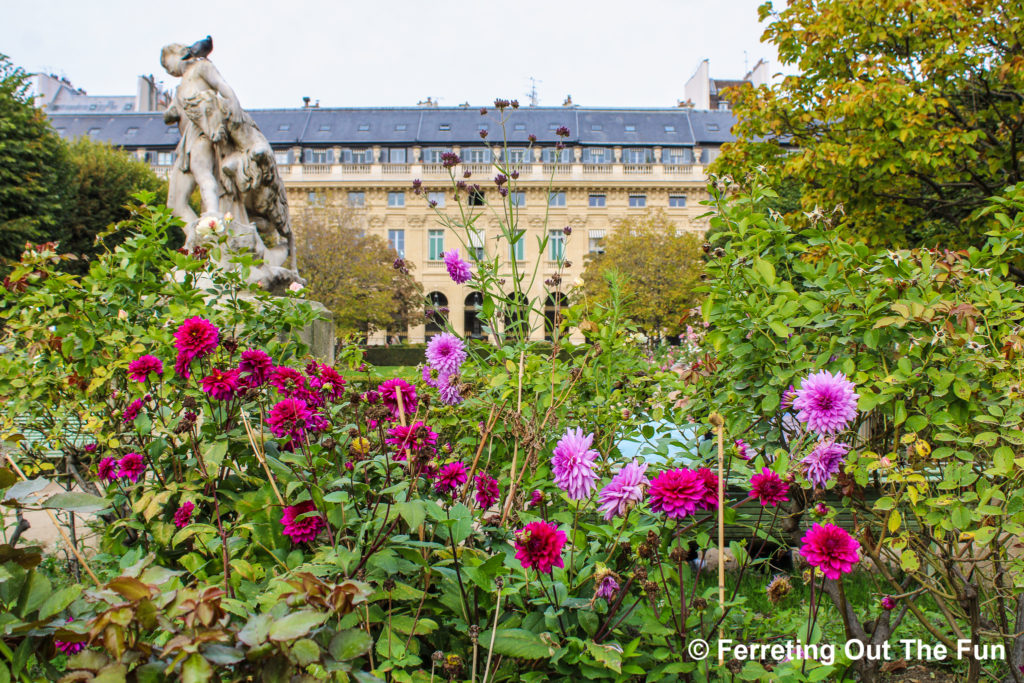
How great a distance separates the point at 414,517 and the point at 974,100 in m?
8.11

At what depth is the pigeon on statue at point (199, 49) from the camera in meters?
5.57

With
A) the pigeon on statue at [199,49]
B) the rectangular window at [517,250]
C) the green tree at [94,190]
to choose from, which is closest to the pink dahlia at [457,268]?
the rectangular window at [517,250]

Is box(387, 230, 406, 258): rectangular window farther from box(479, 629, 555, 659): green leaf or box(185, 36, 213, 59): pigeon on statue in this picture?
box(479, 629, 555, 659): green leaf

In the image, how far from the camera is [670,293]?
89.7ft

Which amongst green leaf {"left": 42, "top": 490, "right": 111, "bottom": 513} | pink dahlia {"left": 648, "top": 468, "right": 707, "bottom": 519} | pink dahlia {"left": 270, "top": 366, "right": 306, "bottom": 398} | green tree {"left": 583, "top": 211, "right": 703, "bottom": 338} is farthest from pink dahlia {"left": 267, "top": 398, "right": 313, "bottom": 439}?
green tree {"left": 583, "top": 211, "right": 703, "bottom": 338}

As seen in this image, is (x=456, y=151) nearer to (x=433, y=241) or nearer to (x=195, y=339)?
(x=433, y=241)

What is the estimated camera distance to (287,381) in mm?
1764

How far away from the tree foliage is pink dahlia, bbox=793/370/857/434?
26.4 metres

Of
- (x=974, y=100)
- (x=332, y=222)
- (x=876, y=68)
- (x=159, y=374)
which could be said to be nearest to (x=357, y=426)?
(x=159, y=374)

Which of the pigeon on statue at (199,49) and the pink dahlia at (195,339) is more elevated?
the pigeon on statue at (199,49)

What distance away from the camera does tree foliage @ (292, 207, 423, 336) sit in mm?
28297

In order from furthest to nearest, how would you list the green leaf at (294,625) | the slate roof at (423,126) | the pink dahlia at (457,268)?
1. the slate roof at (423,126)
2. the pink dahlia at (457,268)
3. the green leaf at (294,625)

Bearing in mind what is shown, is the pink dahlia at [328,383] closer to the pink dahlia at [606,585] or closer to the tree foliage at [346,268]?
the pink dahlia at [606,585]

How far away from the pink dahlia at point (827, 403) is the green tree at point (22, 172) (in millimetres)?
19267
